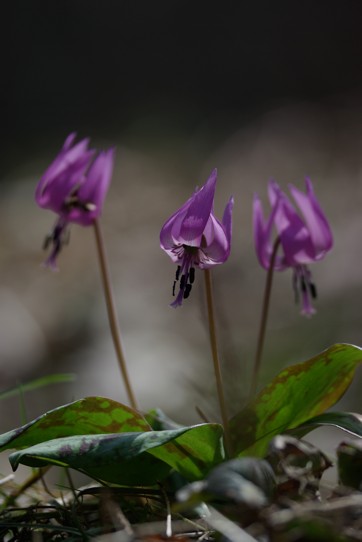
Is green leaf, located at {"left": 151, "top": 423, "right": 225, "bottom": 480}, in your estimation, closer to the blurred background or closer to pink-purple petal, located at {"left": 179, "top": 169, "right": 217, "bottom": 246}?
the blurred background

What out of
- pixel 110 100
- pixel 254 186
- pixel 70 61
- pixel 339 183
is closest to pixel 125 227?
pixel 254 186

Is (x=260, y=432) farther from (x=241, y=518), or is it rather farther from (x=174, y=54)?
(x=174, y=54)

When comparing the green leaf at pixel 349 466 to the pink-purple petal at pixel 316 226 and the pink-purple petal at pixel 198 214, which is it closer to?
the pink-purple petal at pixel 198 214

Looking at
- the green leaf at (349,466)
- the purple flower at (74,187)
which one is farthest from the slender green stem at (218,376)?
the purple flower at (74,187)

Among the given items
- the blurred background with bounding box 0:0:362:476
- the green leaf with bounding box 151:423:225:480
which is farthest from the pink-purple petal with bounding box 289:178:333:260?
the green leaf with bounding box 151:423:225:480

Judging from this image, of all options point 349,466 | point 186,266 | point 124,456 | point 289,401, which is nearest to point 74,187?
point 186,266

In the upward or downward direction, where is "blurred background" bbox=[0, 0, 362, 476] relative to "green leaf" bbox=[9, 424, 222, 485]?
upward
